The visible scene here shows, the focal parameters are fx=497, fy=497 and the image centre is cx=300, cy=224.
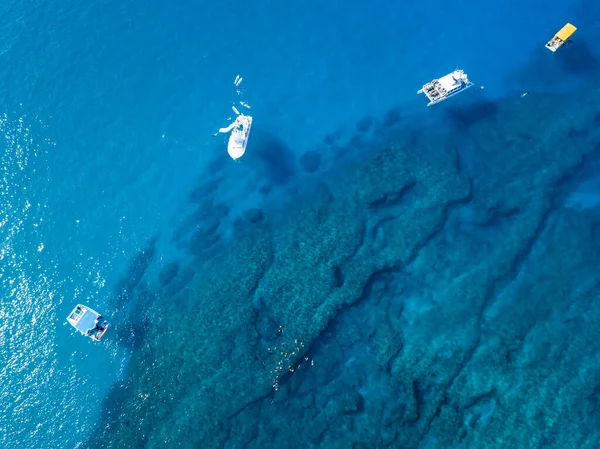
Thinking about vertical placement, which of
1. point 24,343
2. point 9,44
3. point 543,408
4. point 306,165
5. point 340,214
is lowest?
point 543,408

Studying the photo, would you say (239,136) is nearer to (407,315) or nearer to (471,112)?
Answer: (471,112)

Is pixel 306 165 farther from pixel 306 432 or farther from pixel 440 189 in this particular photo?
pixel 306 432

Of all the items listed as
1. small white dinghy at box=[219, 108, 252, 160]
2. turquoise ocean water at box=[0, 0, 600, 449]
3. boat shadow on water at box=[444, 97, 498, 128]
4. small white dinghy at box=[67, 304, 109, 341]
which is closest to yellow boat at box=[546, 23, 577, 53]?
turquoise ocean water at box=[0, 0, 600, 449]

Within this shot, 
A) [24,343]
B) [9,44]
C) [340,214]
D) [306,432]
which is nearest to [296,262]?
[340,214]

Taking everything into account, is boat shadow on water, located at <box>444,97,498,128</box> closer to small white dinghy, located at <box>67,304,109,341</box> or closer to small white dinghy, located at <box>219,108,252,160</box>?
small white dinghy, located at <box>219,108,252,160</box>

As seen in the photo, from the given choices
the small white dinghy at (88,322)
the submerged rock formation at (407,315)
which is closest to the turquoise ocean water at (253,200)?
the submerged rock formation at (407,315)

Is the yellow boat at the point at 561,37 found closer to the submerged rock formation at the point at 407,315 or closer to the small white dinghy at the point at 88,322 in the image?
the submerged rock formation at the point at 407,315

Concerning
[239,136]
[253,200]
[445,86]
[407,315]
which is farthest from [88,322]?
[445,86]
